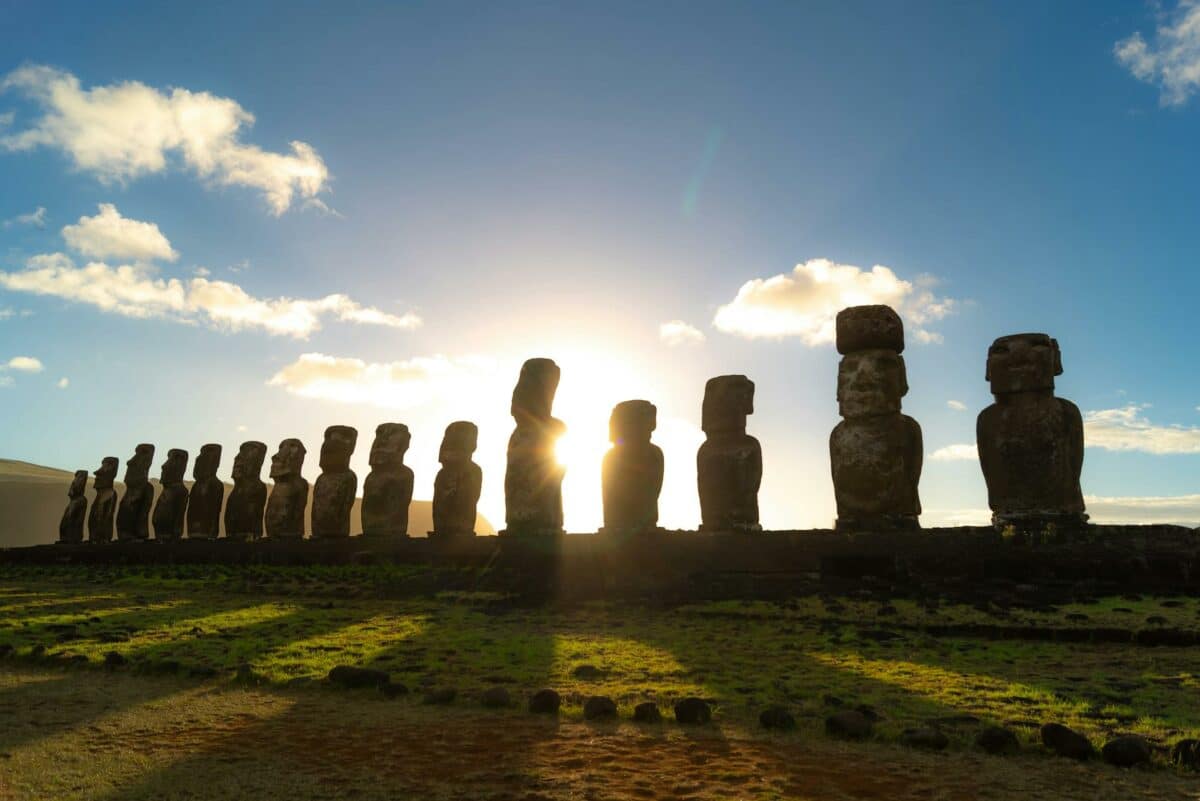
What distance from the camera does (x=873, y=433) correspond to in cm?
1117

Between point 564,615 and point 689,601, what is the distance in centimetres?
165

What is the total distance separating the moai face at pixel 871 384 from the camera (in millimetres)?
11305

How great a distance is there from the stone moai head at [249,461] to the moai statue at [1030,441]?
17028mm

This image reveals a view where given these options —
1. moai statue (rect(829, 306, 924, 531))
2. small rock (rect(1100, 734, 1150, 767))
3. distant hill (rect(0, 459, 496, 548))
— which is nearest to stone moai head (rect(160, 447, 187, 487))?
moai statue (rect(829, 306, 924, 531))

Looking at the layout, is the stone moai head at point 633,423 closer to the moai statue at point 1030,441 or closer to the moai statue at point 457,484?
the moai statue at point 457,484

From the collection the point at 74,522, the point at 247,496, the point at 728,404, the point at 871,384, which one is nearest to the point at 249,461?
the point at 247,496

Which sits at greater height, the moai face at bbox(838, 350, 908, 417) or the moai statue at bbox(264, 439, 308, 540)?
the moai face at bbox(838, 350, 908, 417)

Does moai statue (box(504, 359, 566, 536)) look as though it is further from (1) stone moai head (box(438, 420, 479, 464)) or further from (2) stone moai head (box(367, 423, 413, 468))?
(2) stone moai head (box(367, 423, 413, 468))

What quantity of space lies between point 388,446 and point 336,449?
2013 millimetres

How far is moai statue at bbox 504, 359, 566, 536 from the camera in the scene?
45.2 feet

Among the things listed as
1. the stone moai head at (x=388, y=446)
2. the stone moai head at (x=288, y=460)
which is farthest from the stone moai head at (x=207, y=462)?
the stone moai head at (x=388, y=446)

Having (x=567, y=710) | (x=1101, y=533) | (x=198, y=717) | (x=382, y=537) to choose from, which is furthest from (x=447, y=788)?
(x=382, y=537)

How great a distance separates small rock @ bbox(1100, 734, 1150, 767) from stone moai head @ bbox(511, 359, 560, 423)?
36.4ft

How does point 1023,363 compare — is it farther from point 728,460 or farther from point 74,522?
point 74,522
